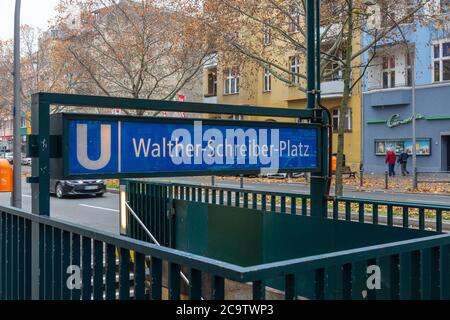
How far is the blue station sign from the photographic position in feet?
11.8

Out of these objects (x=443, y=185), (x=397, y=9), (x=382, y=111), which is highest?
(x=397, y=9)

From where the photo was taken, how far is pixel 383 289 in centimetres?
321

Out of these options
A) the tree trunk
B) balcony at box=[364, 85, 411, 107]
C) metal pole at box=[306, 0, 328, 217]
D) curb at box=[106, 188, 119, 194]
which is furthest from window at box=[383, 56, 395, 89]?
metal pole at box=[306, 0, 328, 217]

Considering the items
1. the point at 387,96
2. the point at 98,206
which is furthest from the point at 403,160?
the point at 98,206

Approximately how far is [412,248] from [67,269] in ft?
6.56

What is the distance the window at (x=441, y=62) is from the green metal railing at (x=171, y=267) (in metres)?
29.1

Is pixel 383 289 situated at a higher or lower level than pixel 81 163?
lower

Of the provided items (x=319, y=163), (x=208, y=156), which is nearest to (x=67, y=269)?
(x=208, y=156)

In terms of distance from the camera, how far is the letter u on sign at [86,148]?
141 inches

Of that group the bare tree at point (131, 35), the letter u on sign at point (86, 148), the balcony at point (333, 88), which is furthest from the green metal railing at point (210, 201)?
the balcony at point (333, 88)

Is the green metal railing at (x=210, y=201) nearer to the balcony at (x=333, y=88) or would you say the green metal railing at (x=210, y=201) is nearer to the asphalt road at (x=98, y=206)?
the asphalt road at (x=98, y=206)
